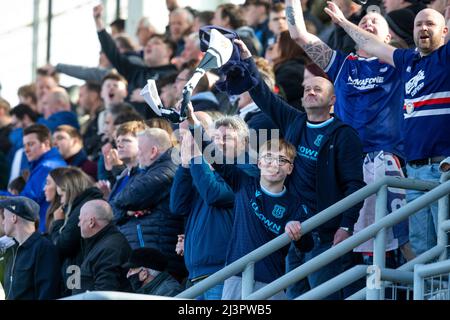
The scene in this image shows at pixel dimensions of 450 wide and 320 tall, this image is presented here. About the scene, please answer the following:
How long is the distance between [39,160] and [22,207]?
1947 mm

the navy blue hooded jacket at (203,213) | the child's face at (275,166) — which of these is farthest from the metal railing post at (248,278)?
the navy blue hooded jacket at (203,213)

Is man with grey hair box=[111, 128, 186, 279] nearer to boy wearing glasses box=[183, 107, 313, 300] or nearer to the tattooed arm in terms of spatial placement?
boy wearing glasses box=[183, 107, 313, 300]

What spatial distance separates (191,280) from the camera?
9.80 meters

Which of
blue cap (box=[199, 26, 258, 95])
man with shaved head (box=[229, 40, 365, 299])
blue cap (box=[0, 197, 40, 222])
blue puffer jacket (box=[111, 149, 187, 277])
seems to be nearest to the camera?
man with shaved head (box=[229, 40, 365, 299])

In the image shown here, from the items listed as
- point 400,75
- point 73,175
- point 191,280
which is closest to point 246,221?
point 191,280

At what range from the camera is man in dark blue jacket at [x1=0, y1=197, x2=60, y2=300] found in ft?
36.6

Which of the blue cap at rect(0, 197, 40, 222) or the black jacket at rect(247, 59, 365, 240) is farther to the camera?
the blue cap at rect(0, 197, 40, 222)

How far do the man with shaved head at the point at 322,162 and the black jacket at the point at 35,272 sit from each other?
2565 millimetres

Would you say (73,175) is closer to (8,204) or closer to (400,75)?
(8,204)

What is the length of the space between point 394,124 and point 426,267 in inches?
85.5

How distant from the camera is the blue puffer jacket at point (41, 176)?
13.0 m

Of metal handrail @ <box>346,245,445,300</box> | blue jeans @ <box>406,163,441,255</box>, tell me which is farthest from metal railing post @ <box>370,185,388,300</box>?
blue jeans @ <box>406,163,441,255</box>

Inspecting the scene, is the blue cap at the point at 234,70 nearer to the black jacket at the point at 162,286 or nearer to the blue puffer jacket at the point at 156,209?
the blue puffer jacket at the point at 156,209

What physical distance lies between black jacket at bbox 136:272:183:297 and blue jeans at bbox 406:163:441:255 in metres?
1.88
